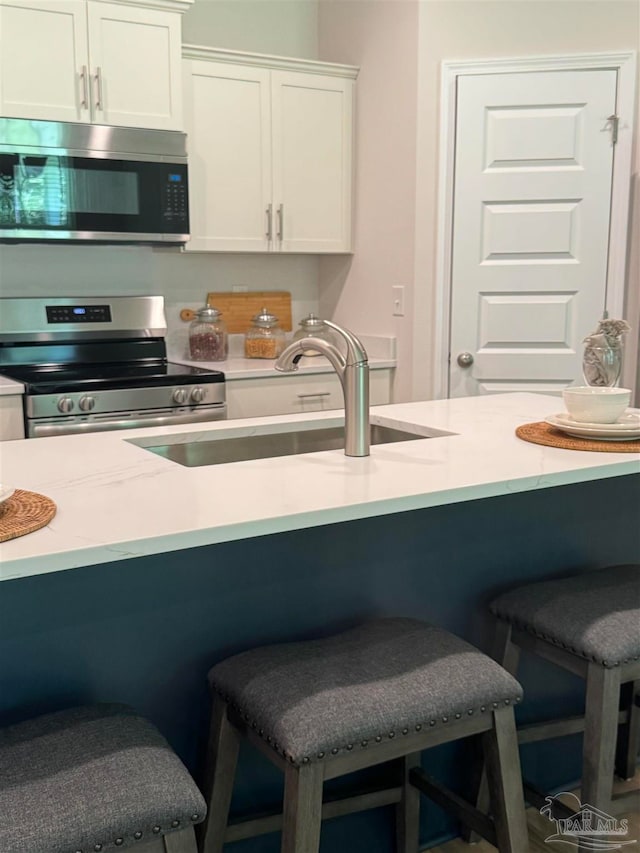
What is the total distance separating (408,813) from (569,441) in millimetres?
855

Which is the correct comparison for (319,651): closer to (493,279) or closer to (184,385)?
(184,385)

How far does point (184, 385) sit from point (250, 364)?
1.67ft

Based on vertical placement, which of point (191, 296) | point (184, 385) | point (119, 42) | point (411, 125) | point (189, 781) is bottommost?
point (189, 781)

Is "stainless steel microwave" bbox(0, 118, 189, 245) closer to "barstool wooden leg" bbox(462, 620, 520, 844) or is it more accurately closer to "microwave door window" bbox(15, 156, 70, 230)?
"microwave door window" bbox(15, 156, 70, 230)

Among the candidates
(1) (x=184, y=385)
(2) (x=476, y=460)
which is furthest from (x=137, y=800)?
(1) (x=184, y=385)

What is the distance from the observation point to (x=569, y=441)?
5.98 feet

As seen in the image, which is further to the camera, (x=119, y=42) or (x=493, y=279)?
(x=493, y=279)

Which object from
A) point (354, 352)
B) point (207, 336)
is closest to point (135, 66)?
point (207, 336)

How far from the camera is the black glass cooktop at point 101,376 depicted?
3.04 metres

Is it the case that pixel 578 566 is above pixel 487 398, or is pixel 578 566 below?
below

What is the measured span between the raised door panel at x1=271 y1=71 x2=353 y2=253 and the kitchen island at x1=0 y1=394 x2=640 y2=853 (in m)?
2.01

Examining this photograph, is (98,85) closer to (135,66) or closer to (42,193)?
(135,66)

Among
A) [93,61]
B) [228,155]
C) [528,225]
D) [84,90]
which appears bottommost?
[528,225]

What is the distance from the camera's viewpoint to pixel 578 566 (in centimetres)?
206
